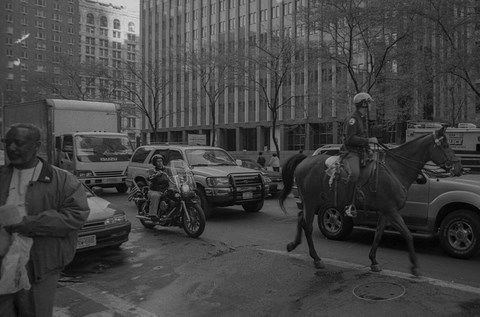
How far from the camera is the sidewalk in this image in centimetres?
515

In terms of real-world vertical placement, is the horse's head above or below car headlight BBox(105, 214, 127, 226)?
above

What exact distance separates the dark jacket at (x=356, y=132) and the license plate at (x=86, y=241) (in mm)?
4204

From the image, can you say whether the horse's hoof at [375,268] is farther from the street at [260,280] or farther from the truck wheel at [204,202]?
the truck wheel at [204,202]

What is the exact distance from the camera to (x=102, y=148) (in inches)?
695

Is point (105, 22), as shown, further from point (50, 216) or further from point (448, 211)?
point (50, 216)

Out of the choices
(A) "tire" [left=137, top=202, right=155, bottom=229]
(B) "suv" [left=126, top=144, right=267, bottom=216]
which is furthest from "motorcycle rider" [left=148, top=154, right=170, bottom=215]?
(B) "suv" [left=126, top=144, right=267, bottom=216]

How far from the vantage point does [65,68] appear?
42.7m

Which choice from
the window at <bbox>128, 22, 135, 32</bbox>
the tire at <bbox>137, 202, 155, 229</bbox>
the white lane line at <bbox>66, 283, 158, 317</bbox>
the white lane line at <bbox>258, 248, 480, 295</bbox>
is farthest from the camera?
the window at <bbox>128, 22, 135, 32</bbox>

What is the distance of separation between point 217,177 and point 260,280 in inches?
213

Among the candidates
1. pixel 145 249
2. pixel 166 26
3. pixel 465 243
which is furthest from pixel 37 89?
pixel 465 243

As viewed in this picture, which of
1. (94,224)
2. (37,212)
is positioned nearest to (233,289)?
(94,224)

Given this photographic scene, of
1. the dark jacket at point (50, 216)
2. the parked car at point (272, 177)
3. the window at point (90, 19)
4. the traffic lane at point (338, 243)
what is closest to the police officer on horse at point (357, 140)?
the traffic lane at point (338, 243)

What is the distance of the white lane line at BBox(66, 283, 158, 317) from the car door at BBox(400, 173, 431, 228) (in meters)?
4.73

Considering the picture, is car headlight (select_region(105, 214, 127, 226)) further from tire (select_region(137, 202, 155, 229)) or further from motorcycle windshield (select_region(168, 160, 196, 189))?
tire (select_region(137, 202, 155, 229))
